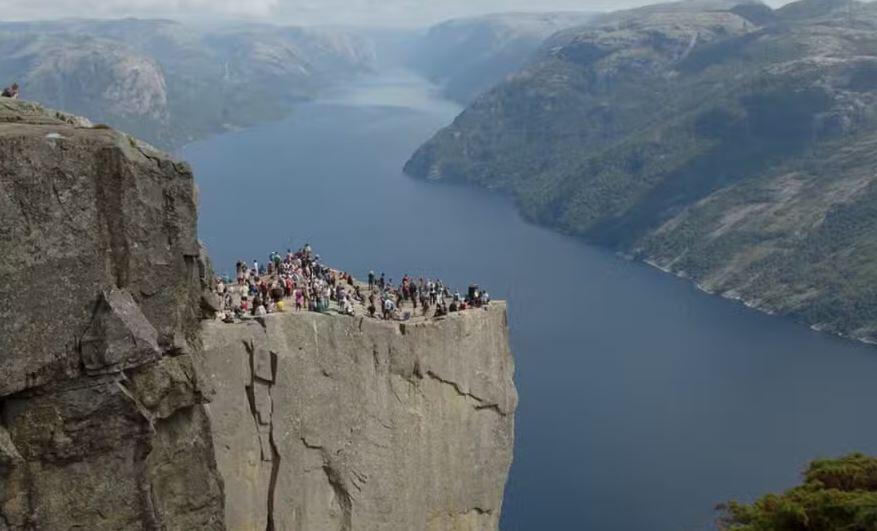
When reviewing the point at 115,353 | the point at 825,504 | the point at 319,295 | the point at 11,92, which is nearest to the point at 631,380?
the point at 825,504

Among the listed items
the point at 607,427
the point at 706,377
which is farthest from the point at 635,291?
the point at 607,427

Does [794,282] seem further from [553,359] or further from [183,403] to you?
[183,403]

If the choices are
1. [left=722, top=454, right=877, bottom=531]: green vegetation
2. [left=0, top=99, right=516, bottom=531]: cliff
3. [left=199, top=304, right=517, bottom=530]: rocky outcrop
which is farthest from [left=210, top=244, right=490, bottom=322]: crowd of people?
[left=722, top=454, right=877, bottom=531]: green vegetation

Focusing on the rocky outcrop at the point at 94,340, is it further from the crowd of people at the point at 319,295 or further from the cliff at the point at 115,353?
the crowd of people at the point at 319,295

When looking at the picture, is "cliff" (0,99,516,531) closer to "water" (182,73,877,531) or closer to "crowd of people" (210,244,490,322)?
"crowd of people" (210,244,490,322)

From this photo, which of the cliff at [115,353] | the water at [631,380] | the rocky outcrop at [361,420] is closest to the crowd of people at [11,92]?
the cliff at [115,353]

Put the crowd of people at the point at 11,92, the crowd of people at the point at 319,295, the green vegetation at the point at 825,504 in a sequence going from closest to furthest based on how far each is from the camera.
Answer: the crowd of people at the point at 11,92, the green vegetation at the point at 825,504, the crowd of people at the point at 319,295

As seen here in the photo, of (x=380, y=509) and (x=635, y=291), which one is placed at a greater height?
(x=380, y=509)

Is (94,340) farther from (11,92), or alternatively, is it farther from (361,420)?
(361,420)
